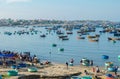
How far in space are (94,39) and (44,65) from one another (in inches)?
2411

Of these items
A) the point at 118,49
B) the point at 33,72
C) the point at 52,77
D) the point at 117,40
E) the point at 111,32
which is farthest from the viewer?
the point at 111,32

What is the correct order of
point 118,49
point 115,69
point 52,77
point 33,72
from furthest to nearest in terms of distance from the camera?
point 118,49 → point 115,69 → point 33,72 → point 52,77

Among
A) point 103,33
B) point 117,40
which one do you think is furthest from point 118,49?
point 103,33

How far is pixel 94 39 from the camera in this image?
11212 centimetres

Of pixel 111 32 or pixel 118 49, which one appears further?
pixel 111 32

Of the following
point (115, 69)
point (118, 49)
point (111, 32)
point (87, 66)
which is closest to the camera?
point (115, 69)

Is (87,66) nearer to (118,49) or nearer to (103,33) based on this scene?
(118,49)

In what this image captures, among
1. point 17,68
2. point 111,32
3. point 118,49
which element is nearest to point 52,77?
point 17,68

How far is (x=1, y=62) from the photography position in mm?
51000

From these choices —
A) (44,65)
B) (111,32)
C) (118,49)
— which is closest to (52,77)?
(44,65)

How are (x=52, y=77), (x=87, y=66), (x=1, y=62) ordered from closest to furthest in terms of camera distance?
(x=52, y=77) → (x=1, y=62) → (x=87, y=66)

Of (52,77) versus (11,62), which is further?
(11,62)

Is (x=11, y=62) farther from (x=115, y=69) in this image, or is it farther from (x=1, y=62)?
(x=115, y=69)

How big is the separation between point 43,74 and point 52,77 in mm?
1678
